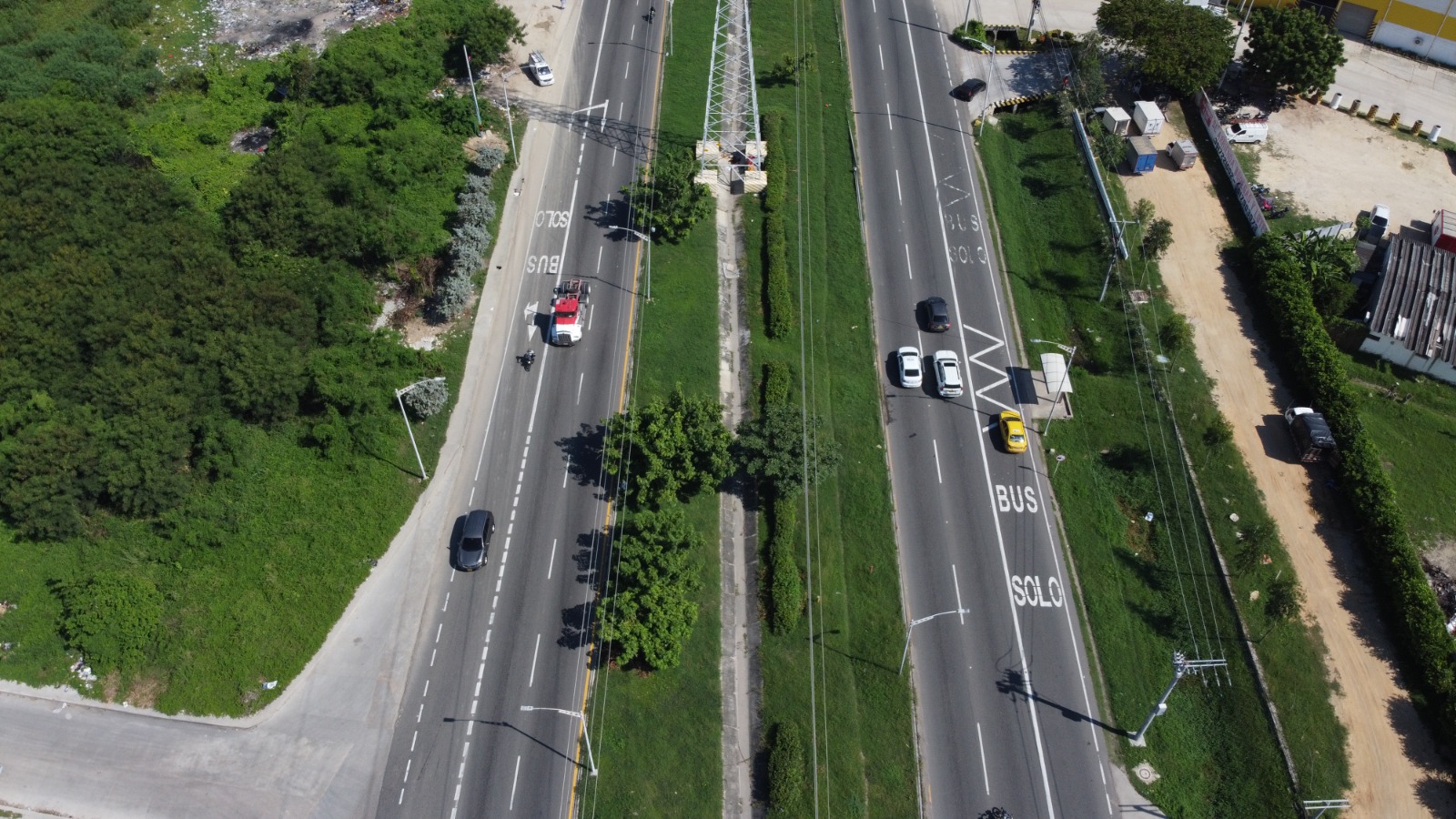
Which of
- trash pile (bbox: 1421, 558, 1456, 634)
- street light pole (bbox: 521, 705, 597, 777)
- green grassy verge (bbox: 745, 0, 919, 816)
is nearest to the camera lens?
street light pole (bbox: 521, 705, 597, 777)

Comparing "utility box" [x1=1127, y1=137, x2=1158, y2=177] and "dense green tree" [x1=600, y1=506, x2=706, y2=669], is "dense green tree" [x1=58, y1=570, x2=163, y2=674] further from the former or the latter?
"utility box" [x1=1127, y1=137, x2=1158, y2=177]

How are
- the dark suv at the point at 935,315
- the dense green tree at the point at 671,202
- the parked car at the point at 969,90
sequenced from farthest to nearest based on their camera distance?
the parked car at the point at 969,90
the dense green tree at the point at 671,202
the dark suv at the point at 935,315

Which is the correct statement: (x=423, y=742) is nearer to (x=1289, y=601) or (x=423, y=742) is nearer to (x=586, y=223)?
(x=586, y=223)

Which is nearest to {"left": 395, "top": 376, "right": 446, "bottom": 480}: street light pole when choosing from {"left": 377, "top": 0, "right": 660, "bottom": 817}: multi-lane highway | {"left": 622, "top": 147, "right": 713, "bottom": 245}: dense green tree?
{"left": 377, "top": 0, "right": 660, "bottom": 817}: multi-lane highway

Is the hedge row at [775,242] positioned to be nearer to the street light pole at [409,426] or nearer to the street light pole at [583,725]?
the street light pole at [409,426]

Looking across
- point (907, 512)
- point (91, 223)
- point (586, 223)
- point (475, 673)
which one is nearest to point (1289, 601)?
point (907, 512)

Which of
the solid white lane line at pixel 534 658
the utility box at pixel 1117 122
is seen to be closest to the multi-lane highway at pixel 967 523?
the utility box at pixel 1117 122

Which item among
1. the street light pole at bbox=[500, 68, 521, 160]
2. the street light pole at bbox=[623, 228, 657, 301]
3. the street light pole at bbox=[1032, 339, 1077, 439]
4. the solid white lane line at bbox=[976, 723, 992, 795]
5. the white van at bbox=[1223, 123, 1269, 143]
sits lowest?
the solid white lane line at bbox=[976, 723, 992, 795]

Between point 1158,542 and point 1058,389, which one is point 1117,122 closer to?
point 1058,389
